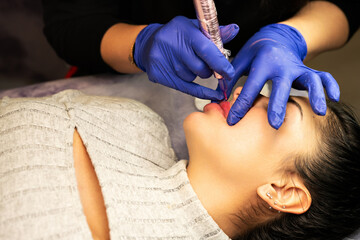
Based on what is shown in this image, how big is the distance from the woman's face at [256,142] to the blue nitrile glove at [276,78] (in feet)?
0.14

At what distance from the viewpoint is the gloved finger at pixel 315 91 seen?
84 cm

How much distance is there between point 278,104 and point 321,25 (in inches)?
22.1

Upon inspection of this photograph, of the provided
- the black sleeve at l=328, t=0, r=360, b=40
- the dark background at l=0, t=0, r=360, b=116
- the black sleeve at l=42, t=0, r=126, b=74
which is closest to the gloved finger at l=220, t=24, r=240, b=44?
the black sleeve at l=42, t=0, r=126, b=74

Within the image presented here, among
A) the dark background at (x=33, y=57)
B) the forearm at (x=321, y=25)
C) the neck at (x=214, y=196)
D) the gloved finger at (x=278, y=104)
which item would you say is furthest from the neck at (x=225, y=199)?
the dark background at (x=33, y=57)

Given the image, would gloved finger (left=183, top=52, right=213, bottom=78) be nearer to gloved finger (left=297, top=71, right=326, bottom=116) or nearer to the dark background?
gloved finger (left=297, top=71, right=326, bottom=116)

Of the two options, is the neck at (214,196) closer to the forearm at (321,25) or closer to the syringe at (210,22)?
the syringe at (210,22)

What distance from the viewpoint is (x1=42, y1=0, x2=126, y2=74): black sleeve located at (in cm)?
125

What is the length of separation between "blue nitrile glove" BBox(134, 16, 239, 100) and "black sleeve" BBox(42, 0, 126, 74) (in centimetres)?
29

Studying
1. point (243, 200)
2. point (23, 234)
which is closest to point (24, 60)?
point (23, 234)

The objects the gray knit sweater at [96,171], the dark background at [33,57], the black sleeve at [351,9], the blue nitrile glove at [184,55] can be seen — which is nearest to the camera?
the gray knit sweater at [96,171]

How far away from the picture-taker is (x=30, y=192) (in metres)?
0.80

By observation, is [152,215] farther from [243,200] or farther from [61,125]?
[61,125]

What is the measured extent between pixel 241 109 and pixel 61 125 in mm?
536

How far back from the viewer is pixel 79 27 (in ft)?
4.11
